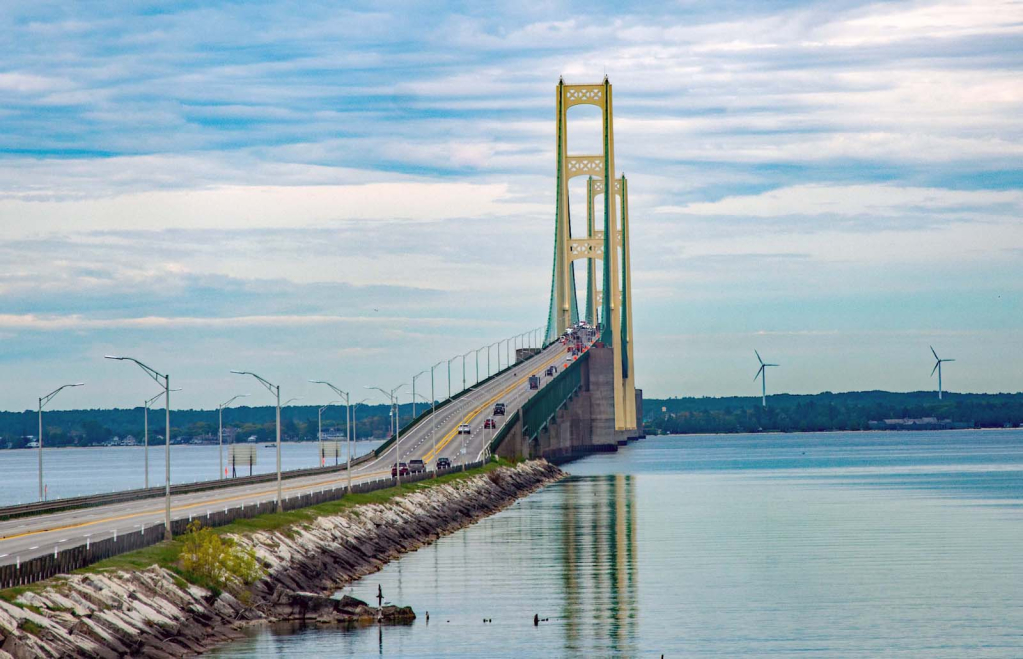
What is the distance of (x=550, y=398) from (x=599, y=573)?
298 ft

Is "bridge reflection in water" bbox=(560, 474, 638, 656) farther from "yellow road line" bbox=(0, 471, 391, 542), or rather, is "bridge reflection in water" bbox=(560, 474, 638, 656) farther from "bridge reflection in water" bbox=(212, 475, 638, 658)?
"yellow road line" bbox=(0, 471, 391, 542)

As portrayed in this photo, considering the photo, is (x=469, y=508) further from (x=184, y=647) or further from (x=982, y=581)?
(x=184, y=647)

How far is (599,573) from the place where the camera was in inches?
2197

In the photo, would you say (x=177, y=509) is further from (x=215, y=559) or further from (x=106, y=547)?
(x=106, y=547)

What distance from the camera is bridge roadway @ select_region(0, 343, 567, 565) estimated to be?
49312 millimetres

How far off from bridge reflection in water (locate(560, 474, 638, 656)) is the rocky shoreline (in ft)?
18.5

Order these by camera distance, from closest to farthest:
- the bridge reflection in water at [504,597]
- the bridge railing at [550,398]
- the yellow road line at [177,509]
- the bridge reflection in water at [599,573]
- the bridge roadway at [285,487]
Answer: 1. the bridge reflection in water at [504,597]
2. the bridge reflection in water at [599,573]
3. the bridge roadway at [285,487]
4. the yellow road line at [177,509]
5. the bridge railing at [550,398]

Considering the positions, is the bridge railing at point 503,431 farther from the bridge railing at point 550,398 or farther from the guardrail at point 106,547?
the guardrail at point 106,547

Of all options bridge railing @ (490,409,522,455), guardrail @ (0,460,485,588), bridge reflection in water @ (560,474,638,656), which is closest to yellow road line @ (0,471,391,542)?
guardrail @ (0,460,485,588)

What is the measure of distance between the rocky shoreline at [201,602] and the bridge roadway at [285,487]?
423 centimetres

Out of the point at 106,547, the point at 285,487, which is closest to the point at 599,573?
the point at 106,547

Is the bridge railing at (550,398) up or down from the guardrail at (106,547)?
up

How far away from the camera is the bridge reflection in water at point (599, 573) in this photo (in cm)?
3956

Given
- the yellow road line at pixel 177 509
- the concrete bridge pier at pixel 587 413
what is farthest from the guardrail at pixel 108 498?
the concrete bridge pier at pixel 587 413
